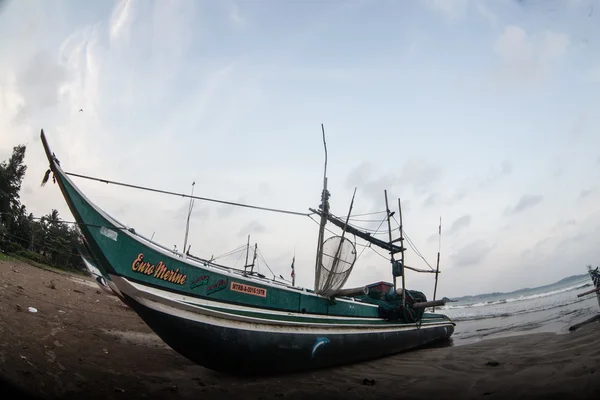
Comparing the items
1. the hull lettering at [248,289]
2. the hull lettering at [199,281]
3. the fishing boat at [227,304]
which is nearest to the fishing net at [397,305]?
the fishing boat at [227,304]

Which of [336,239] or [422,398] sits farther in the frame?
[336,239]

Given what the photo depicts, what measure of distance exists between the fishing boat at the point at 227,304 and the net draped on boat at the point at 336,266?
1.3 inches

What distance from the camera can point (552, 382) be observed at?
5797mm

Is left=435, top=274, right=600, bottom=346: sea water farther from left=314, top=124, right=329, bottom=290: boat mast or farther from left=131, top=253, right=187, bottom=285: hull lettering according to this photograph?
left=131, top=253, right=187, bottom=285: hull lettering

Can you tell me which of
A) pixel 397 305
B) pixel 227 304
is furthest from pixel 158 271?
pixel 397 305

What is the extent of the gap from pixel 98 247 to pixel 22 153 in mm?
40032

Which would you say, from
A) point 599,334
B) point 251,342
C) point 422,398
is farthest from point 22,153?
point 599,334

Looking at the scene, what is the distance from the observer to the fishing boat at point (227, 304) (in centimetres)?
667

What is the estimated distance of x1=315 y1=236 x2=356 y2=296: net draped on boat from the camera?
9.80m

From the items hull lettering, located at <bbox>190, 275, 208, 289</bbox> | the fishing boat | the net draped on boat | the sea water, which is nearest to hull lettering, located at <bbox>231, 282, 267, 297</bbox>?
the fishing boat

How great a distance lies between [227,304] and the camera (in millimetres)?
7574

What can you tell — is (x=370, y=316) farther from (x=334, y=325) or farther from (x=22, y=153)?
(x=22, y=153)

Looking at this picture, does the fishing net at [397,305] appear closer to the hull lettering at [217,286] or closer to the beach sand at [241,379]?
the beach sand at [241,379]

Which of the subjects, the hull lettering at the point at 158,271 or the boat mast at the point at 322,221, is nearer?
the hull lettering at the point at 158,271
